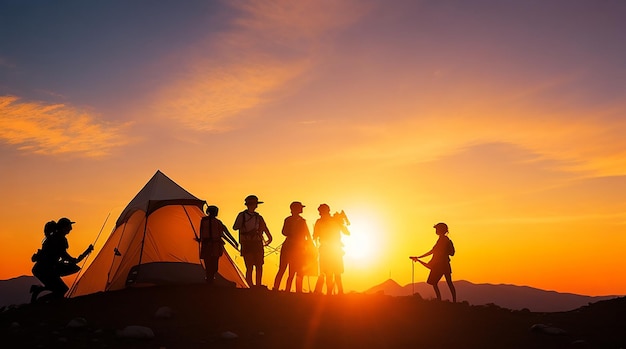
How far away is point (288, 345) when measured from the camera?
11578 mm

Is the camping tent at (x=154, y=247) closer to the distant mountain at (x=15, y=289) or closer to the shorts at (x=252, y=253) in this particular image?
the shorts at (x=252, y=253)

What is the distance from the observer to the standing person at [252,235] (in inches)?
669

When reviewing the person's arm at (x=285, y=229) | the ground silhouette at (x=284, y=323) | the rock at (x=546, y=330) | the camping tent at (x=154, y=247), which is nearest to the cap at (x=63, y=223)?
the camping tent at (x=154, y=247)

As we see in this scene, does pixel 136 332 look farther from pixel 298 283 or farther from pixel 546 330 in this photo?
pixel 546 330

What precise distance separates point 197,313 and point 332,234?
211 inches

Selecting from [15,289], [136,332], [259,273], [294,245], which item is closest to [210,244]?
[259,273]

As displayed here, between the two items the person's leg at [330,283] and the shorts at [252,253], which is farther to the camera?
the person's leg at [330,283]

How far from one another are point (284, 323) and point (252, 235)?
14.3 ft

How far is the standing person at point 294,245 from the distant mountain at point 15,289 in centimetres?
16098

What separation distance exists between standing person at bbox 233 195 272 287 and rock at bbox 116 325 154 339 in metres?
5.57

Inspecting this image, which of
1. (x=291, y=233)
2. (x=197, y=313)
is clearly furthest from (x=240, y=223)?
(x=197, y=313)

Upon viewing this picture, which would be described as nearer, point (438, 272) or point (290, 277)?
point (290, 277)

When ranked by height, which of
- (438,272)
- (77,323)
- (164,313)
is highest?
(438,272)

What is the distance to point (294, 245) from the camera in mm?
17359
